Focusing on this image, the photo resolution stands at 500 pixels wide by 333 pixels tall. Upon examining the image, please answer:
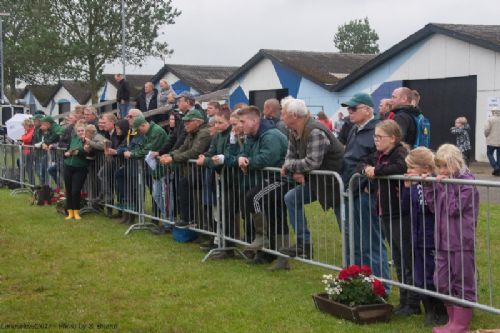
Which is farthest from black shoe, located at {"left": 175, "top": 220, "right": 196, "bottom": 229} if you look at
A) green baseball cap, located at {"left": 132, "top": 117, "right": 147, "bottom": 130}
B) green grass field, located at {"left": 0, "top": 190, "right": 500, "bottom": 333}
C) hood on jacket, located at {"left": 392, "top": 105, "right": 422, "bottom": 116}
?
hood on jacket, located at {"left": 392, "top": 105, "right": 422, "bottom": 116}

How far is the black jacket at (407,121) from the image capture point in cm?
812

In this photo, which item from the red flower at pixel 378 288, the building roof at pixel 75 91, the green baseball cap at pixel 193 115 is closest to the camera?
the red flower at pixel 378 288

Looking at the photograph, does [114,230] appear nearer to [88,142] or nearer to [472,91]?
[88,142]

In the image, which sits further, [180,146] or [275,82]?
[275,82]

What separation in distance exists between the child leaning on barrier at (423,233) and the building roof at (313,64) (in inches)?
865

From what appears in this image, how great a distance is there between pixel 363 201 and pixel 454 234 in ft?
4.73

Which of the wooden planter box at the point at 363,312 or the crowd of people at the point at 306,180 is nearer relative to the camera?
the crowd of people at the point at 306,180

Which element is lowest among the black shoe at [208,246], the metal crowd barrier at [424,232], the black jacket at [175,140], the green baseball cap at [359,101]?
the black shoe at [208,246]

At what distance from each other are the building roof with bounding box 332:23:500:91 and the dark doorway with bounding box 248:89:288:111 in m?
3.89

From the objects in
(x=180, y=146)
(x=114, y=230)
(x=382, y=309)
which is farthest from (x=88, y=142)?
(x=382, y=309)

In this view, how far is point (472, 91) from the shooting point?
22.3m

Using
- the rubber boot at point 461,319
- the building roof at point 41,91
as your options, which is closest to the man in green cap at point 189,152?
the rubber boot at point 461,319

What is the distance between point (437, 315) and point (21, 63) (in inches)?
1824

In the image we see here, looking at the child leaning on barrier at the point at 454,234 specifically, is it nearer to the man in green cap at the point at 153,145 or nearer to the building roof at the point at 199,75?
the man in green cap at the point at 153,145
